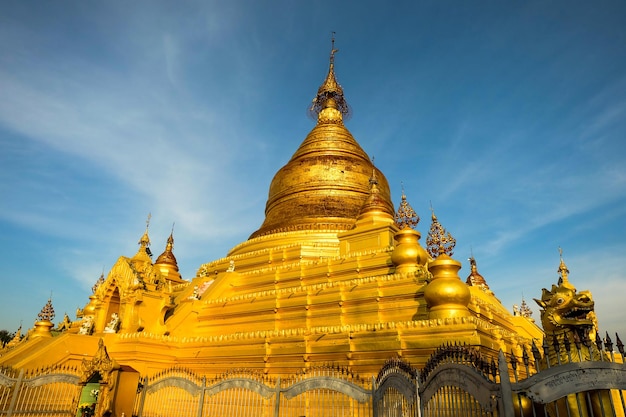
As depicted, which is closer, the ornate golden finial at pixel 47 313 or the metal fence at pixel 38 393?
the metal fence at pixel 38 393

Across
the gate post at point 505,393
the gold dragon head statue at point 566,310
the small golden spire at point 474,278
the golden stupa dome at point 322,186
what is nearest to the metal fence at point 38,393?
the gate post at point 505,393

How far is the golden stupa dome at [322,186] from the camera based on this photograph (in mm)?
22172

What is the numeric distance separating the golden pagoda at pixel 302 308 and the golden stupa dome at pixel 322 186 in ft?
0.56

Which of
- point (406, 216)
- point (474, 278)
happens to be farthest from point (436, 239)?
point (474, 278)

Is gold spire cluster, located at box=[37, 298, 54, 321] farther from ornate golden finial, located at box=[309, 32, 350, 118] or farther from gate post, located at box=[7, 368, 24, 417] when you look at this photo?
ornate golden finial, located at box=[309, 32, 350, 118]

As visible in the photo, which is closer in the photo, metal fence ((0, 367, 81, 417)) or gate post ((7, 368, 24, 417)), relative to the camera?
gate post ((7, 368, 24, 417))

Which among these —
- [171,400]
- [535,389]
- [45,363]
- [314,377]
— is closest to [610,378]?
[535,389]

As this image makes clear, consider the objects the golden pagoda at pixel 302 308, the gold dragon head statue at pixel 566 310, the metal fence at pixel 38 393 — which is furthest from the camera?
the golden pagoda at pixel 302 308

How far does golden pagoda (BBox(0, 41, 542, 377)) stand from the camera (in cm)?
1150

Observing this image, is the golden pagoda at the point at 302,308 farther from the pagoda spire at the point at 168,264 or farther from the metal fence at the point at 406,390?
the pagoda spire at the point at 168,264

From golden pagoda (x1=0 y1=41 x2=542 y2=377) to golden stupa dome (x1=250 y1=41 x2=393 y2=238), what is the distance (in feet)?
0.56

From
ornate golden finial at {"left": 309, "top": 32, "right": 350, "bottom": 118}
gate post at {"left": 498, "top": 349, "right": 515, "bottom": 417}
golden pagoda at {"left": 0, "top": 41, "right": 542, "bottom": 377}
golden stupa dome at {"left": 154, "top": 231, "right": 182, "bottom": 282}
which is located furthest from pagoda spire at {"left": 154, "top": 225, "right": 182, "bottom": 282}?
gate post at {"left": 498, "top": 349, "right": 515, "bottom": 417}

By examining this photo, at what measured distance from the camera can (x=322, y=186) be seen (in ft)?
78.8

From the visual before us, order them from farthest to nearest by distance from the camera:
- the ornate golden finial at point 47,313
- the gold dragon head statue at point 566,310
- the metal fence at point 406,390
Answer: the ornate golden finial at point 47,313
the gold dragon head statue at point 566,310
the metal fence at point 406,390
